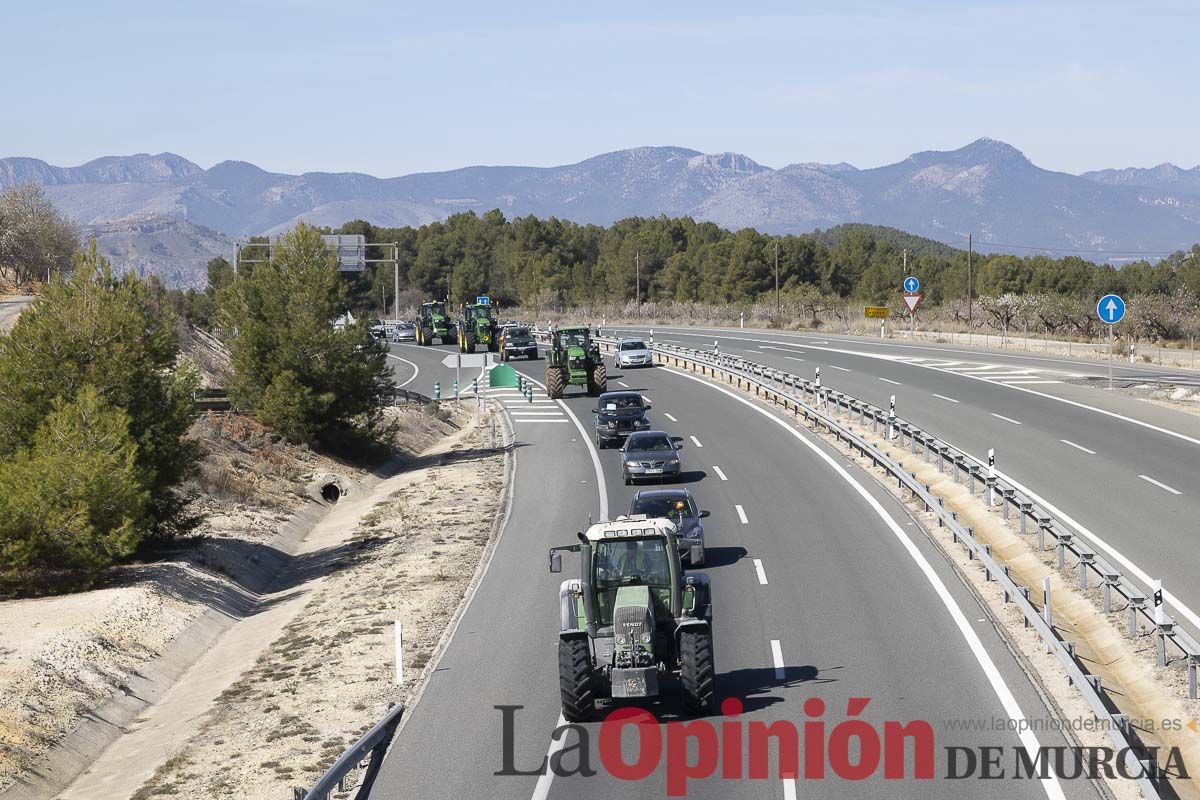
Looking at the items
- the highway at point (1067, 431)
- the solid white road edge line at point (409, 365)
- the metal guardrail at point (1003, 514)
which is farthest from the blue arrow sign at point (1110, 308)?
the solid white road edge line at point (409, 365)

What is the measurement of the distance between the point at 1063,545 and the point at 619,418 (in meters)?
19.7

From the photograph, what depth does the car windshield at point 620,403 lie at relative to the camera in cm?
4003

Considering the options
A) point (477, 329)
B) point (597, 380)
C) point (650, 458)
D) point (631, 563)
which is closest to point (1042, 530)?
point (631, 563)

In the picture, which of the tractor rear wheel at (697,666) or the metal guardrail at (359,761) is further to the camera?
the tractor rear wheel at (697,666)

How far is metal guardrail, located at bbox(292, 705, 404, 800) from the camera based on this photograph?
39.0ft

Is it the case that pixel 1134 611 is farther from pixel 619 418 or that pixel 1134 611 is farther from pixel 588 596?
pixel 619 418

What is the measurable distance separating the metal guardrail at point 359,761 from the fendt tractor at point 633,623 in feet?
6.86

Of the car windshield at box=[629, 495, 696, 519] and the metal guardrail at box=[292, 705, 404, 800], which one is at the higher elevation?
the car windshield at box=[629, 495, 696, 519]

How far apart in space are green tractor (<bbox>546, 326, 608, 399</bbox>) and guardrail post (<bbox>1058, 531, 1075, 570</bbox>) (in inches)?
1303

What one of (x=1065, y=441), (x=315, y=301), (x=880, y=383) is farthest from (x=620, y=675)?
(x=880, y=383)

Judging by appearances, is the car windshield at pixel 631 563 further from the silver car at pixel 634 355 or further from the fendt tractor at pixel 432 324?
the fendt tractor at pixel 432 324

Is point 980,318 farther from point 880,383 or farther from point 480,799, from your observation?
point 480,799

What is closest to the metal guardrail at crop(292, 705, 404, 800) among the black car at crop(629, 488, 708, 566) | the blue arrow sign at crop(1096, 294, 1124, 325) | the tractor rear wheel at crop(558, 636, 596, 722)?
the tractor rear wheel at crop(558, 636, 596, 722)

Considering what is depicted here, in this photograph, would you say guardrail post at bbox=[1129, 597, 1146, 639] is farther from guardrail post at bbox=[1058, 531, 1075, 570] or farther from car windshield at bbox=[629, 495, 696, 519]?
car windshield at bbox=[629, 495, 696, 519]
